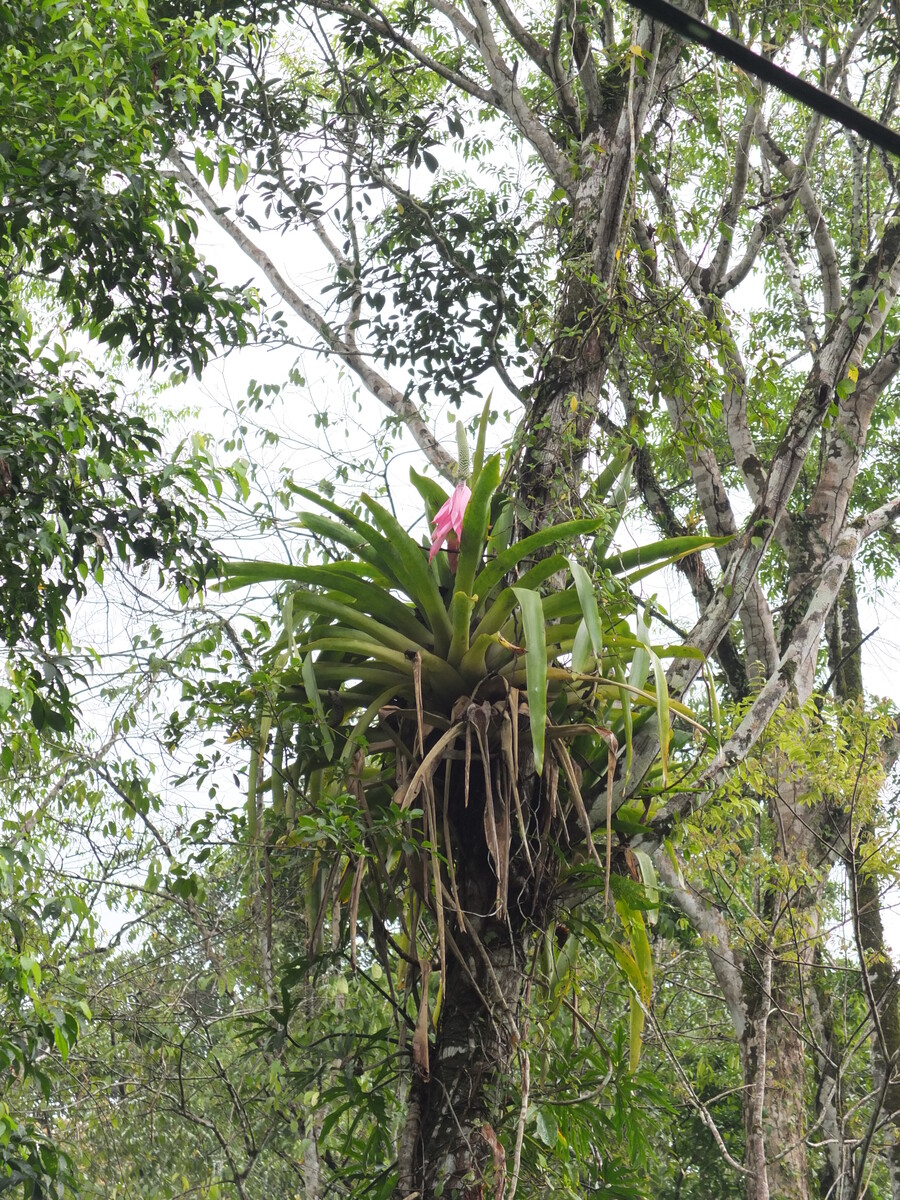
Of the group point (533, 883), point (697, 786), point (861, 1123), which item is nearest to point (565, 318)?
point (697, 786)

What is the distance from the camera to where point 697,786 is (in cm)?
272

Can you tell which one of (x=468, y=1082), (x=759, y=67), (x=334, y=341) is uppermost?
(x=334, y=341)

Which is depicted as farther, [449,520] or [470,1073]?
[449,520]

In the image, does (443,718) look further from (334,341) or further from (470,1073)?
(334,341)

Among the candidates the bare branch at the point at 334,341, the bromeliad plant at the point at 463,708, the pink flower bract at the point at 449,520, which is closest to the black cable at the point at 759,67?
the bromeliad plant at the point at 463,708

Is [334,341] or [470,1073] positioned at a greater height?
[334,341]

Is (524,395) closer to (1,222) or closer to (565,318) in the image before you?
(565,318)

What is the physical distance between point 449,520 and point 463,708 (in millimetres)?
483

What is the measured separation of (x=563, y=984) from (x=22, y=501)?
1733 millimetres

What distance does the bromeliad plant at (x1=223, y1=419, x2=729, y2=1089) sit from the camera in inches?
96.3

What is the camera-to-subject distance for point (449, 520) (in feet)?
9.12

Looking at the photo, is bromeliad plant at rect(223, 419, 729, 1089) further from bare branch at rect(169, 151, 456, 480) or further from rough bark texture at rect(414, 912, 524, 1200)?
bare branch at rect(169, 151, 456, 480)

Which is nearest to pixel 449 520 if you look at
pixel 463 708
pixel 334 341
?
pixel 463 708

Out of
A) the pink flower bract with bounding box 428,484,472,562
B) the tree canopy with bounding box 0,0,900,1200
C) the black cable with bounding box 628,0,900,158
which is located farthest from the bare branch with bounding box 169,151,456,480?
the black cable with bounding box 628,0,900,158
